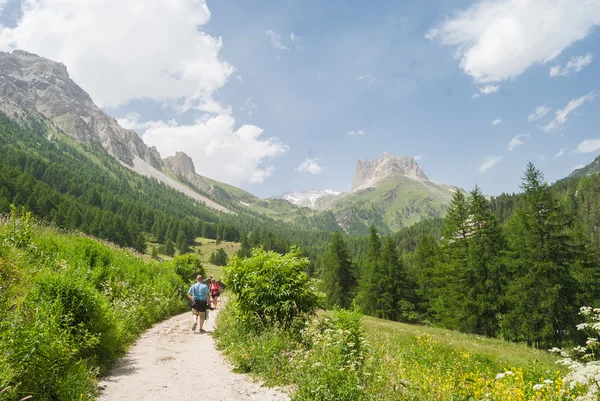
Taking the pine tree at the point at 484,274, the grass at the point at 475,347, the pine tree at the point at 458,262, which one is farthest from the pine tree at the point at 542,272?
the grass at the point at 475,347

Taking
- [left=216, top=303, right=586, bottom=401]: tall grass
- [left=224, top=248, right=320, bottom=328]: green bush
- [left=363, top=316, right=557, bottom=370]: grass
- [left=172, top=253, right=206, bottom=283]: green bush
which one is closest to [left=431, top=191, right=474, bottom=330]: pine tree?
[left=363, top=316, right=557, bottom=370]: grass

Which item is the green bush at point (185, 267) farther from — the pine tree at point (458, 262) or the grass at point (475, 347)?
the pine tree at point (458, 262)

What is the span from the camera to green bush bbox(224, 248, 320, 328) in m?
10.1

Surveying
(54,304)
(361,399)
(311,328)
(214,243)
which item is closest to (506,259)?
(311,328)

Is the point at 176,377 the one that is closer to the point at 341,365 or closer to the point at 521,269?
the point at 341,365

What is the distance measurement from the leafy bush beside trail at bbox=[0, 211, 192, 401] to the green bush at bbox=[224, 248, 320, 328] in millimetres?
3877

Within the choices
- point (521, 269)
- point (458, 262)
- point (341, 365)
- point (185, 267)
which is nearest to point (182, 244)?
point (185, 267)

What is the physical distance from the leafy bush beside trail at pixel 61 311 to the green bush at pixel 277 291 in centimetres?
388

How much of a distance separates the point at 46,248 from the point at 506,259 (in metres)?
31.9

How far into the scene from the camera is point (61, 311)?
6609mm

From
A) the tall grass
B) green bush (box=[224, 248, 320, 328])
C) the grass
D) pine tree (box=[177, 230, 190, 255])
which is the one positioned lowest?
the grass

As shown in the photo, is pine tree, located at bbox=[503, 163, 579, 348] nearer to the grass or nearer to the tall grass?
the grass

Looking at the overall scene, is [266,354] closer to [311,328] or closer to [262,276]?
[311,328]

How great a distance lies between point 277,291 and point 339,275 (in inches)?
1656
